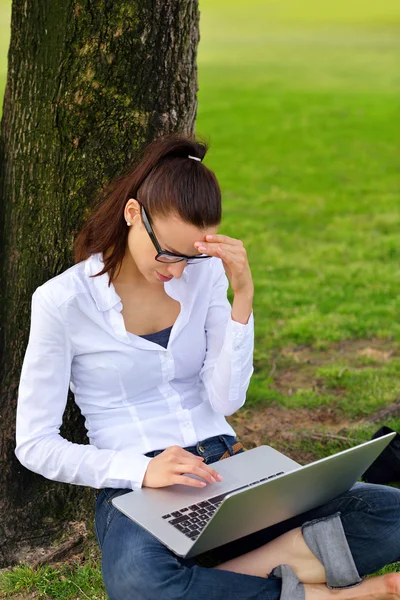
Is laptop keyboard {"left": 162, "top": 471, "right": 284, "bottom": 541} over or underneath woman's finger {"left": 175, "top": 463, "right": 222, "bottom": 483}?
underneath

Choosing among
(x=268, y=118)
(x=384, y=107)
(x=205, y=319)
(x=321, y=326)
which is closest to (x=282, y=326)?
(x=321, y=326)

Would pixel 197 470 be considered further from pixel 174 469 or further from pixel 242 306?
pixel 242 306

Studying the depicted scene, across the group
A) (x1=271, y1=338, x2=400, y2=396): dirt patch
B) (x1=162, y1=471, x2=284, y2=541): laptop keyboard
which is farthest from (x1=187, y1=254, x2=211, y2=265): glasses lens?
(x1=271, y1=338, x2=400, y2=396): dirt patch

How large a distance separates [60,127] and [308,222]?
6.12 meters

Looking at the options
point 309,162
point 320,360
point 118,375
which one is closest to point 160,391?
point 118,375

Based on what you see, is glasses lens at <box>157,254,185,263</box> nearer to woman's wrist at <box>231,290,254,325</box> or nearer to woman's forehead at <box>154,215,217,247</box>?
woman's forehead at <box>154,215,217,247</box>

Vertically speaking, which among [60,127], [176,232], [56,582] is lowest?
[56,582]

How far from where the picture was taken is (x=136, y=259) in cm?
305

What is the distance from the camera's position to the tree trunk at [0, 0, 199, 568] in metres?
3.43

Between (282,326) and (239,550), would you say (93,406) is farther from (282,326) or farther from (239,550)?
(282,326)

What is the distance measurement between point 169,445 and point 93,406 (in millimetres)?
303

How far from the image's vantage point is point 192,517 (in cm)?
286

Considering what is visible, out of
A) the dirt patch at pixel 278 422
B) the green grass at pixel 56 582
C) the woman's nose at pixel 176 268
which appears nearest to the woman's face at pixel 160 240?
the woman's nose at pixel 176 268

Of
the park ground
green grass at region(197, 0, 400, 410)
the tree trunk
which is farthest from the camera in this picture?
green grass at region(197, 0, 400, 410)
